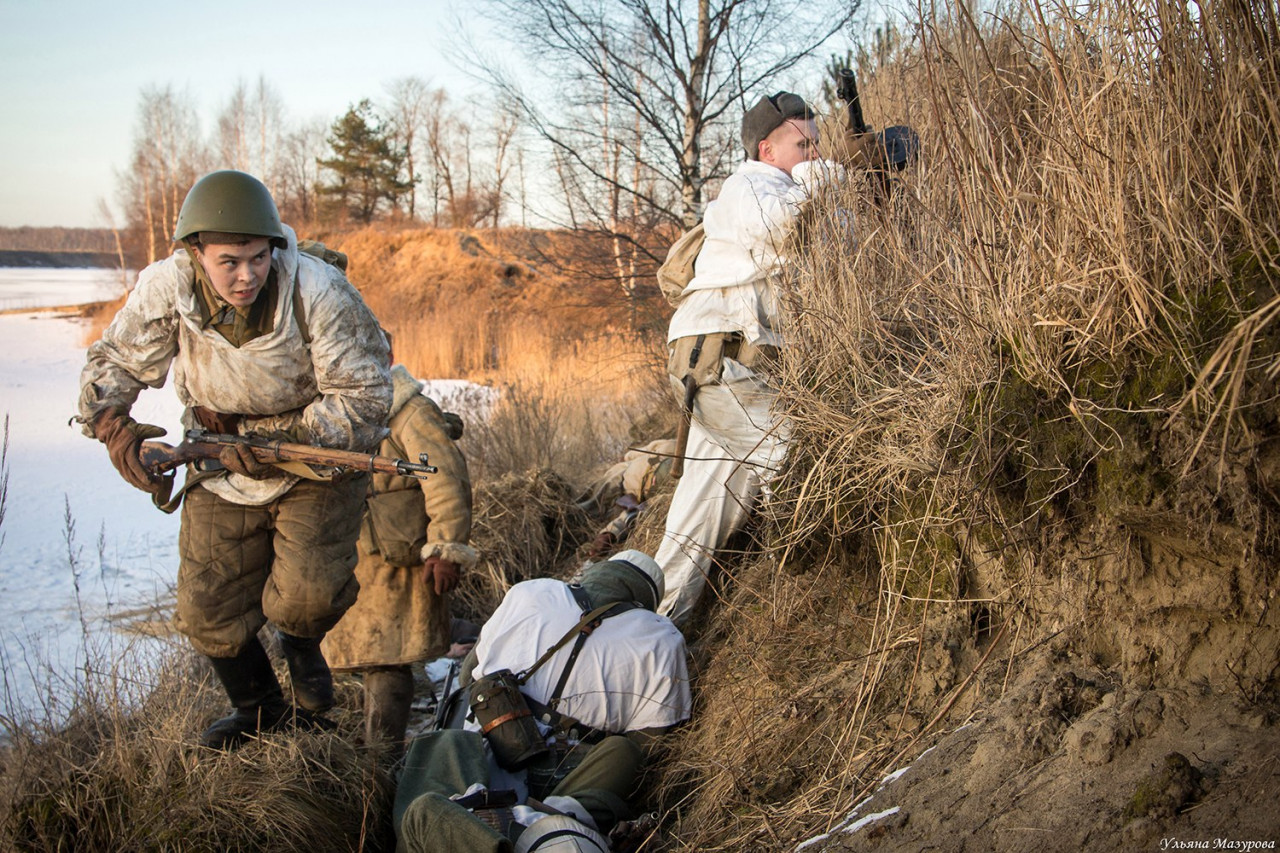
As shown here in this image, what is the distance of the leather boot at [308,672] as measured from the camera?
359 centimetres

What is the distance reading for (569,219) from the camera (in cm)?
1026

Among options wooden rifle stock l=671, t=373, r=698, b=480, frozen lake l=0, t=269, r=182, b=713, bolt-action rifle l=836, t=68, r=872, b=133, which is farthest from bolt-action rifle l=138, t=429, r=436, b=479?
bolt-action rifle l=836, t=68, r=872, b=133

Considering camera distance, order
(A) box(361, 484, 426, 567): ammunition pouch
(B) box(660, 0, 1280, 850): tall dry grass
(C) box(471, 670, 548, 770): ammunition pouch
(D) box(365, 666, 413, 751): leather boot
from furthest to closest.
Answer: (A) box(361, 484, 426, 567): ammunition pouch
(D) box(365, 666, 413, 751): leather boot
(C) box(471, 670, 548, 770): ammunition pouch
(B) box(660, 0, 1280, 850): tall dry grass

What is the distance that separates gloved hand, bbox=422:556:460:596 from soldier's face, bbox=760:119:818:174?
2251 mm

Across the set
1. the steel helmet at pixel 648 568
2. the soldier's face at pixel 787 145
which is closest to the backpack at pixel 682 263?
the soldier's face at pixel 787 145

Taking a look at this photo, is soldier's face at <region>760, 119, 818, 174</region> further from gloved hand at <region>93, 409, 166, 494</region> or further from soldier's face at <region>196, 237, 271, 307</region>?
gloved hand at <region>93, 409, 166, 494</region>

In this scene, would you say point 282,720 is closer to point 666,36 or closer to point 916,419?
point 916,419

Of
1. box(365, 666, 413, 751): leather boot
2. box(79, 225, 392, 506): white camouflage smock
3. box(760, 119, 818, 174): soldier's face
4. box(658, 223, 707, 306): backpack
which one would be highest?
box(760, 119, 818, 174): soldier's face

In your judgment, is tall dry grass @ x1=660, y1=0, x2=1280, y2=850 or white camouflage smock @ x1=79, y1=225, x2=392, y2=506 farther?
white camouflage smock @ x1=79, y1=225, x2=392, y2=506

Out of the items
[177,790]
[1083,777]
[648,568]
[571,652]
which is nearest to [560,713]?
[571,652]

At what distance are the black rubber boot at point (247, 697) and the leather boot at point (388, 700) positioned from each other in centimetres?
52

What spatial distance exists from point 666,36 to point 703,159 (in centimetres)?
125

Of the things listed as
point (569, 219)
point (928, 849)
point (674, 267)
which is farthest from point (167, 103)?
point (928, 849)

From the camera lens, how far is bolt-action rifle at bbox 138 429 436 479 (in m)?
3.31
